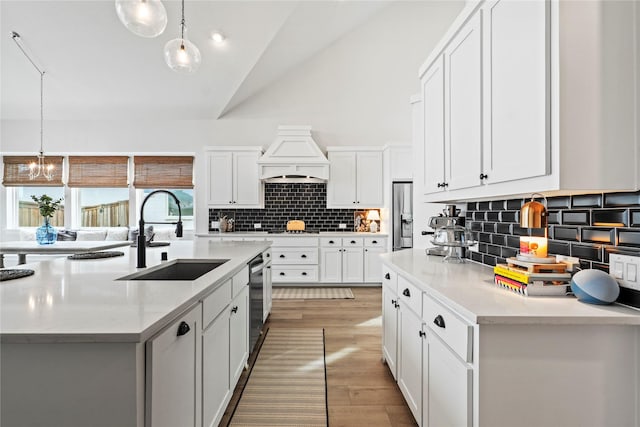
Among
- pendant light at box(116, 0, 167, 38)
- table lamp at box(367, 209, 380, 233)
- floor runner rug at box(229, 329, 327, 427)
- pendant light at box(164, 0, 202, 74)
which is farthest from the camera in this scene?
table lamp at box(367, 209, 380, 233)

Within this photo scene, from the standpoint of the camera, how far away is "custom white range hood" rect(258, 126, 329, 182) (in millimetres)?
5488

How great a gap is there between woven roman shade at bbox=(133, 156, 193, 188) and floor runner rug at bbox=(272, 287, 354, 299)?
8.49ft

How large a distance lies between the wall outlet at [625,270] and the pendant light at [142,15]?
254cm

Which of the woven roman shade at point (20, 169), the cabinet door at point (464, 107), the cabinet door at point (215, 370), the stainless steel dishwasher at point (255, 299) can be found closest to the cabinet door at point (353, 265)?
the stainless steel dishwasher at point (255, 299)

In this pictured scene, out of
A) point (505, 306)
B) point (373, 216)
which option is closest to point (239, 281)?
point (505, 306)

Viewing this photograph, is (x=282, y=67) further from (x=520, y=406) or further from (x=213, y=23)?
(x=520, y=406)


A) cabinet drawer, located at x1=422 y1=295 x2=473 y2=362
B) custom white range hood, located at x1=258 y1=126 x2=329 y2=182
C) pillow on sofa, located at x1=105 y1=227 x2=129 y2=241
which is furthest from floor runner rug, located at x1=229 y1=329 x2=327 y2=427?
pillow on sofa, located at x1=105 y1=227 x2=129 y2=241

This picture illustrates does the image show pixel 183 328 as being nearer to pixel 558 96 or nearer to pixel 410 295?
pixel 410 295

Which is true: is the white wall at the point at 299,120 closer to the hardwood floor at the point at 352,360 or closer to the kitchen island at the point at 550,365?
the hardwood floor at the point at 352,360

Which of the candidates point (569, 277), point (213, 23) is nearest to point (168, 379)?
point (569, 277)

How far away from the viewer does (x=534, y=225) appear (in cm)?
140

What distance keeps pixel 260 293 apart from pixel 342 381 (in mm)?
1093

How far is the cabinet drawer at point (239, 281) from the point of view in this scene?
2.11 metres

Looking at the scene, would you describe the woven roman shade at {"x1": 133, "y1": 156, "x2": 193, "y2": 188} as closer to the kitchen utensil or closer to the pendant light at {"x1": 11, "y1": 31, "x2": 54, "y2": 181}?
the pendant light at {"x1": 11, "y1": 31, "x2": 54, "y2": 181}
